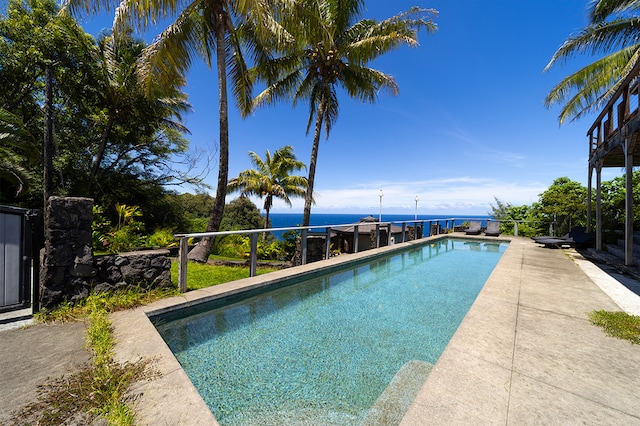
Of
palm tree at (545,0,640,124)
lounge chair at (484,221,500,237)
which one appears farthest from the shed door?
lounge chair at (484,221,500,237)

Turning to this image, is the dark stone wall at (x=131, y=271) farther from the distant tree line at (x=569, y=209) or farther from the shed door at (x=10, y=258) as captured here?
the distant tree line at (x=569, y=209)

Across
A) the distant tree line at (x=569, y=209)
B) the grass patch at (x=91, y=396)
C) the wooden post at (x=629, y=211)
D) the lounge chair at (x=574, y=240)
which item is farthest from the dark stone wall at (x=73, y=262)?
the distant tree line at (x=569, y=209)

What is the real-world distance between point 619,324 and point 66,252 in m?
6.57

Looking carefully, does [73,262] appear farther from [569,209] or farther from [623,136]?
[569,209]

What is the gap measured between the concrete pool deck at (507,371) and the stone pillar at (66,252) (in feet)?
1.97

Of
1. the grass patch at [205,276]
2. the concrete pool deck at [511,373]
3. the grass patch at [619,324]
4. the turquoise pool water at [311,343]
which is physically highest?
the grass patch at [619,324]

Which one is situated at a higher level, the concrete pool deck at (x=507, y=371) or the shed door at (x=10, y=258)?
the shed door at (x=10, y=258)

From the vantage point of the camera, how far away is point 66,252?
3.01m

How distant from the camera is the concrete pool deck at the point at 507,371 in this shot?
4.96 ft

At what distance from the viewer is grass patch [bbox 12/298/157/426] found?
4.68 feet

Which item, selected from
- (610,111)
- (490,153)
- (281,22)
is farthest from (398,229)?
(490,153)

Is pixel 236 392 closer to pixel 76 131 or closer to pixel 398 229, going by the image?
pixel 398 229

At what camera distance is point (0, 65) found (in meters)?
8.96

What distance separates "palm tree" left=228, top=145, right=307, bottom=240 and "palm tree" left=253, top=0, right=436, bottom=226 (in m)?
6.66
